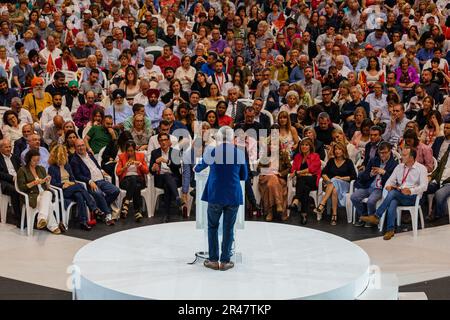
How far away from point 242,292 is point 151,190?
3.62 m

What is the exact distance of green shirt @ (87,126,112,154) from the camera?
34.8 ft

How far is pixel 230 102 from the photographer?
11.7 meters

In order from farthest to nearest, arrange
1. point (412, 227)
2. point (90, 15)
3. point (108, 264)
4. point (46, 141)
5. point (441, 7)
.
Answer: point (441, 7)
point (90, 15)
point (46, 141)
point (412, 227)
point (108, 264)

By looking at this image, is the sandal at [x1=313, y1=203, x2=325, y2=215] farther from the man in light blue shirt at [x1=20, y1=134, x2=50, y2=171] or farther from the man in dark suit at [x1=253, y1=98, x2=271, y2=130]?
the man in light blue shirt at [x1=20, y1=134, x2=50, y2=171]

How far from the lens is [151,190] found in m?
9.95

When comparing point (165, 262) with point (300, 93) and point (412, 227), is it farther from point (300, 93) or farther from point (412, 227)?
point (300, 93)

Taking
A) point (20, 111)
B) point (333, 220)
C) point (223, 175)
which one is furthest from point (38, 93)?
point (223, 175)

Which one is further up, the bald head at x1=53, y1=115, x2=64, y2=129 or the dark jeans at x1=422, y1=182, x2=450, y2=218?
the bald head at x1=53, y1=115, x2=64, y2=129

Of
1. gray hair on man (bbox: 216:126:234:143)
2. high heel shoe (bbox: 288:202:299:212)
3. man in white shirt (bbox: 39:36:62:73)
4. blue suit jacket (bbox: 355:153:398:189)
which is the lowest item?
high heel shoe (bbox: 288:202:299:212)

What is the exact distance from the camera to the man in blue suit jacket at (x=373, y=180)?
371 inches

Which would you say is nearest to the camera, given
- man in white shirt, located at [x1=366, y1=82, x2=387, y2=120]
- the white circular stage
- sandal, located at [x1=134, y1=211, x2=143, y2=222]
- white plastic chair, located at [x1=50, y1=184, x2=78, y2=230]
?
the white circular stage

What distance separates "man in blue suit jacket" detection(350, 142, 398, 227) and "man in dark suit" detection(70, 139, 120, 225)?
Answer: 2.68 m

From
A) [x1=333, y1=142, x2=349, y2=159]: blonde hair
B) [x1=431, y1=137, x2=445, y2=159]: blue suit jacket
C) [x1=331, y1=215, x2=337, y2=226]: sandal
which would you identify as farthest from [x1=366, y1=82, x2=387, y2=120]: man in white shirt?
[x1=331, y1=215, x2=337, y2=226]: sandal

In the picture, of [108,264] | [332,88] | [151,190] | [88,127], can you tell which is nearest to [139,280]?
[108,264]
